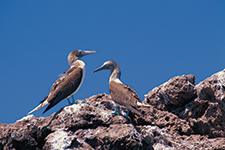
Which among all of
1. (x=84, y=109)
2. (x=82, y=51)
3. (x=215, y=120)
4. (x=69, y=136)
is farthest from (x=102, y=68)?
(x=215, y=120)

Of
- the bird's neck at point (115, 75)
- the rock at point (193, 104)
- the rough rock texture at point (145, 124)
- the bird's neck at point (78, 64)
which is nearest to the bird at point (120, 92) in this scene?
the bird's neck at point (115, 75)

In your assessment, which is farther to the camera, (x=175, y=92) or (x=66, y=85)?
(x=175, y=92)

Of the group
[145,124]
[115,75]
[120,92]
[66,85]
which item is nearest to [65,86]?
[66,85]

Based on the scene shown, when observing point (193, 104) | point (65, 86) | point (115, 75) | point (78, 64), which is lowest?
point (193, 104)

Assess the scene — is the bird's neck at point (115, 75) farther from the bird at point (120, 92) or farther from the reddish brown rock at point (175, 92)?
the reddish brown rock at point (175, 92)

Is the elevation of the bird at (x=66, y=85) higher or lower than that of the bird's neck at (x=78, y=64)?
lower

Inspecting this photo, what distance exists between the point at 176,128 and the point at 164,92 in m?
1.40

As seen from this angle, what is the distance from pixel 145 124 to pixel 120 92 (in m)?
1.81

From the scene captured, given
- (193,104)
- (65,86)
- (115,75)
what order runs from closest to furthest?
(65,86) < (193,104) < (115,75)

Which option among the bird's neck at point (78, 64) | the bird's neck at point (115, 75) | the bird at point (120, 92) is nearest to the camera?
the bird at point (120, 92)

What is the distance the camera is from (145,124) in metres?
10.1

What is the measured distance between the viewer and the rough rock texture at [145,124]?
7559 millimetres

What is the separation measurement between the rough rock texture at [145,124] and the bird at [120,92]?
19.4 inches

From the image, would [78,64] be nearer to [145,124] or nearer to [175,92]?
[145,124]
